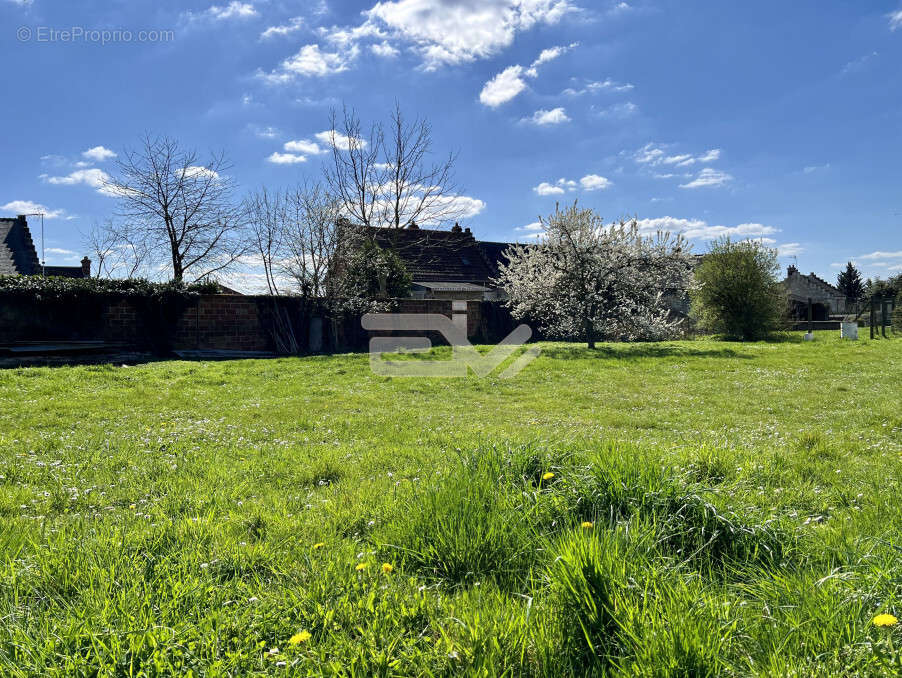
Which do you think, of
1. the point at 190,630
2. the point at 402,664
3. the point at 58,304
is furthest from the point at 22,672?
the point at 58,304

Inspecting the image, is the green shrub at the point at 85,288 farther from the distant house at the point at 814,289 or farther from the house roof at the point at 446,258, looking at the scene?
the distant house at the point at 814,289

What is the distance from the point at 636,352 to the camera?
18.0 meters

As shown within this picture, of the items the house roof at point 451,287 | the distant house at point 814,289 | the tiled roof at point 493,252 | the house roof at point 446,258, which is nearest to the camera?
the house roof at point 451,287

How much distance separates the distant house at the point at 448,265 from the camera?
35719 mm

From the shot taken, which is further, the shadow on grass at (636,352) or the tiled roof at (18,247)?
the tiled roof at (18,247)

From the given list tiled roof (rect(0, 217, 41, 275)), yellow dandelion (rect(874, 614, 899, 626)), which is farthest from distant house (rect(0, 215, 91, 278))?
yellow dandelion (rect(874, 614, 899, 626))

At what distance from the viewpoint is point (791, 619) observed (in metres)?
1.89

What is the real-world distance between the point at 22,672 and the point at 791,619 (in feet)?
8.65

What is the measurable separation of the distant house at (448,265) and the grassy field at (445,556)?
30.2 metres

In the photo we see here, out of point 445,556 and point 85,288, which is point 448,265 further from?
point 445,556

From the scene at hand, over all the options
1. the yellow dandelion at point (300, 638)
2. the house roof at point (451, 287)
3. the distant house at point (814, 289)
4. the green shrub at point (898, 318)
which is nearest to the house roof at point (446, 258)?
the house roof at point (451, 287)

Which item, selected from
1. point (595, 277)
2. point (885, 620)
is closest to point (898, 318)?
point (595, 277)

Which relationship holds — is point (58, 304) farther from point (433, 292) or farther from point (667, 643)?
point (433, 292)

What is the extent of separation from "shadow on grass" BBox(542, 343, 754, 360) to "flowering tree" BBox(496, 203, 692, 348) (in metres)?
1.15
